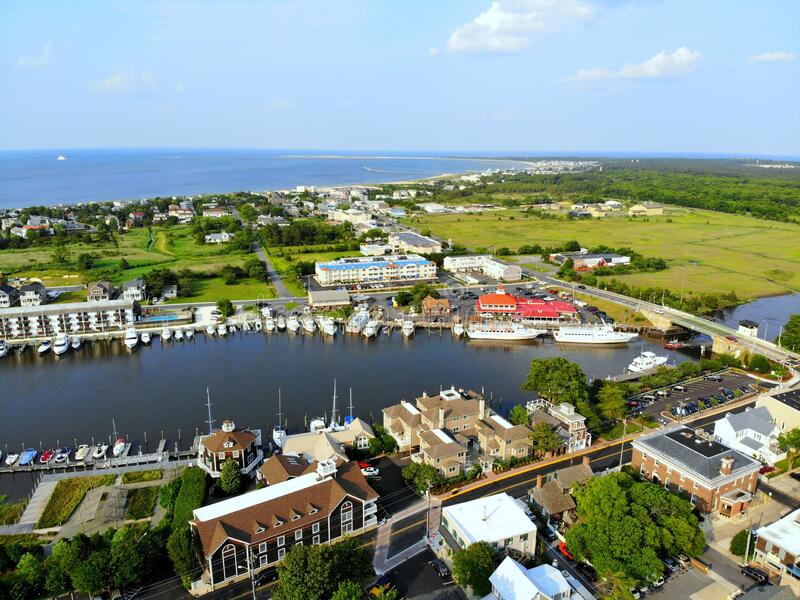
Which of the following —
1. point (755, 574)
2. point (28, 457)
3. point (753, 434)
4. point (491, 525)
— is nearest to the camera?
point (755, 574)

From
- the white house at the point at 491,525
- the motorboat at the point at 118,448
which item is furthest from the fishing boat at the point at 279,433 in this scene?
the white house at the point at 491,525

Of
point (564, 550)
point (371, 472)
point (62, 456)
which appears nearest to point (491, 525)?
point (564, 550)

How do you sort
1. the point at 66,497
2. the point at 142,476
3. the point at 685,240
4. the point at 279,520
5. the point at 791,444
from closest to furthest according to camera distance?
the point at 279,520 < the point at 66,497 < the point at 142,476 < the point at 791,444 < the point at 685,240

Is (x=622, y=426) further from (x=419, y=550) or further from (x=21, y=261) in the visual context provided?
(x=21, y=261)

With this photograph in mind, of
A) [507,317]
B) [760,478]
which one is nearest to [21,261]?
[507,317]

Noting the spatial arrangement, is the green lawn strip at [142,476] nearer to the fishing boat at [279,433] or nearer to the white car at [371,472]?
the fishing boat at [279,433]

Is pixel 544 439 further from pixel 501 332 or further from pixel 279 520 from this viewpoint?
pixel 501 332
